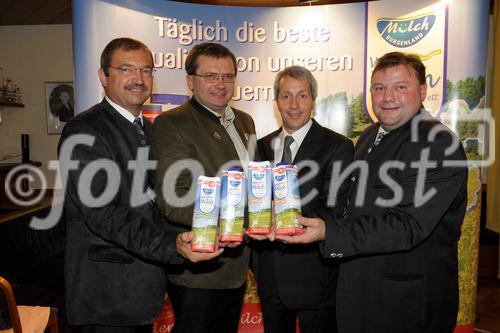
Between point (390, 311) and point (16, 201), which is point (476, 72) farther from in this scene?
point (16, 201)

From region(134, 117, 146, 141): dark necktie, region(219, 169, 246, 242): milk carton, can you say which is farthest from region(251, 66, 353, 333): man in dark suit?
region(134, 117, 146, 141): dark necktie

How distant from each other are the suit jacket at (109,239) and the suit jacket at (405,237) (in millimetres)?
714

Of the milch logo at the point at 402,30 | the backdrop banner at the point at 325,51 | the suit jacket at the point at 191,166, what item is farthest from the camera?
the milch logo at the point at 402,30

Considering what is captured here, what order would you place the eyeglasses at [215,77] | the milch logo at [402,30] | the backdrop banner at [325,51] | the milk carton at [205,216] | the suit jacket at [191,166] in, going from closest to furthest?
the milk carton at [205,216] < the suit jacket at [191,166] < the eyeglasses at [215,77] < the backdrop banner at [325,51] < the milch logo at [402,30]

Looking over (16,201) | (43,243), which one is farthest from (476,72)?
(16,201)

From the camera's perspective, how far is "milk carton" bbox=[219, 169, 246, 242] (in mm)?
1522

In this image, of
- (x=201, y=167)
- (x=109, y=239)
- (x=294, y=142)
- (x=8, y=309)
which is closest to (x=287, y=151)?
(x=294, y=142)

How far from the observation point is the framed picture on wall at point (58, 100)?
676 cm

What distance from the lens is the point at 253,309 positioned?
3.15m

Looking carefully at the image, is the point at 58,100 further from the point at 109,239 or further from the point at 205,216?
the point at 205,216

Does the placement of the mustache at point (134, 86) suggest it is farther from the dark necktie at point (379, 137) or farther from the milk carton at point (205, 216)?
the dark necktie at point (379, 137)

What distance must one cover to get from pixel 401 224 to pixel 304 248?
1.75ft

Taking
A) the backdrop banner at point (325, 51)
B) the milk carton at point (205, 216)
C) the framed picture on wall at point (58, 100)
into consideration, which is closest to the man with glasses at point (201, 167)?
the milk carton at point (205, 216)

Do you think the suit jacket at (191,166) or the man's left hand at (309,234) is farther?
the suit jacket at (191,166)
